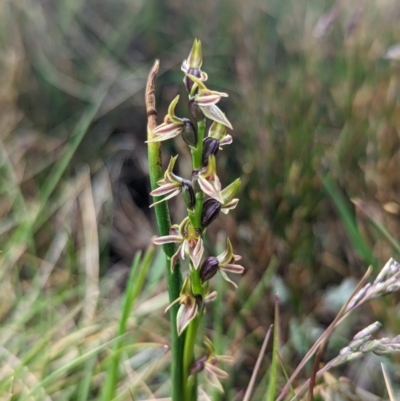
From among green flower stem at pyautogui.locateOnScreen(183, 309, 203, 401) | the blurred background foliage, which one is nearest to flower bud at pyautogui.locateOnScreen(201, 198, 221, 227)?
green flower stem at pyautogui.locateOnScreen(183, 309, 203, 401)

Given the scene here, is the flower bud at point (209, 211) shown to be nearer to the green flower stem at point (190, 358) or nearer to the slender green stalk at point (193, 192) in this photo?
the slender green stalk at point (193, 192)

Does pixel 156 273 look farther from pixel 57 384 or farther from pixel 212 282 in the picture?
pixel 57 384

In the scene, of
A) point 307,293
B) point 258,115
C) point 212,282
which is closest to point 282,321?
point 307,293

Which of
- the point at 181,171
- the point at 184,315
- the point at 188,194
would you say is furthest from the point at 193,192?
the point at 181,171

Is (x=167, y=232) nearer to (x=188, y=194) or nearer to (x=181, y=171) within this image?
(x=188, y=194)

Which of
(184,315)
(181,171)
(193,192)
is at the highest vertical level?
(193,192)
